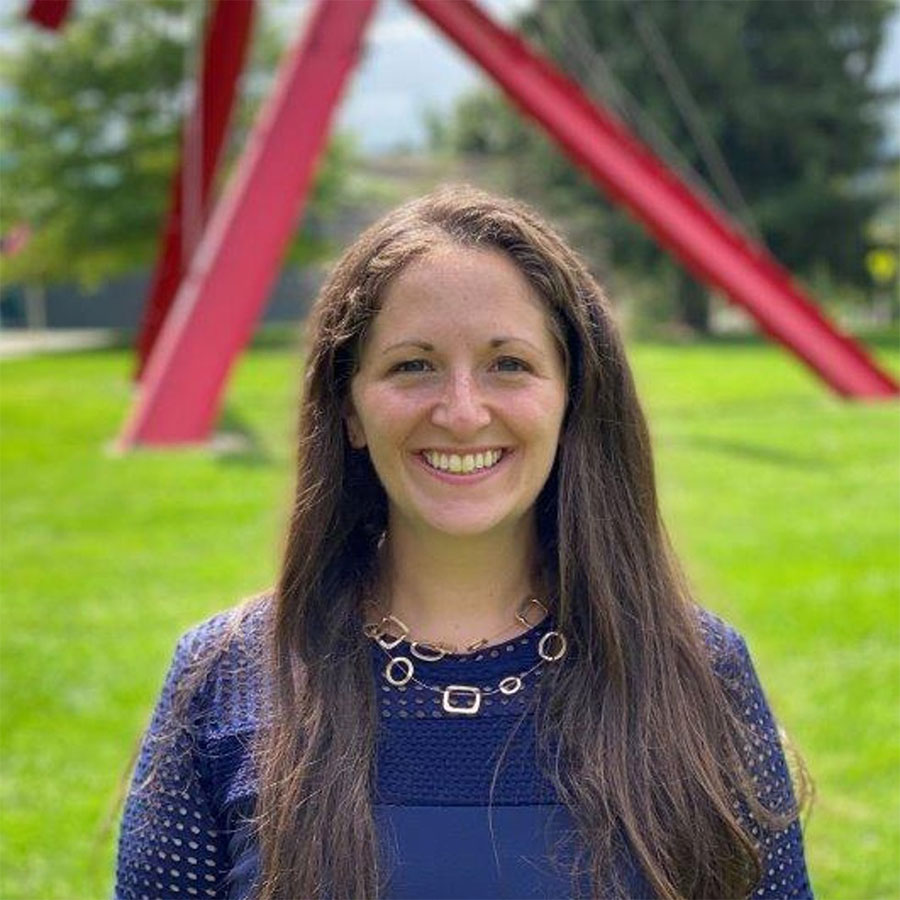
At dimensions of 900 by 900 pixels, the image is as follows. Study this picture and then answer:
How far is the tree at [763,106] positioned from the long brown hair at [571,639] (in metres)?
27.7

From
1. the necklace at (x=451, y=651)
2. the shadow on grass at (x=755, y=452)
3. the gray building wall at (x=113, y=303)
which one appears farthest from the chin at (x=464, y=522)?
the gray building wall at (x=113, y=303)

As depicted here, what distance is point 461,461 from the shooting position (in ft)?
5.55

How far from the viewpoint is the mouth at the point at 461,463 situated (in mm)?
1693

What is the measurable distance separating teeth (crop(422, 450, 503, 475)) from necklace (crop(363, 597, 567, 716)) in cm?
17

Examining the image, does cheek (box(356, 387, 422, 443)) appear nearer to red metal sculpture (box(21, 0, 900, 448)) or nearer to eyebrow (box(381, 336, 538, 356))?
eyebrow (box(381, 336, 538, 356))

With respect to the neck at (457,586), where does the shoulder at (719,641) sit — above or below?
below

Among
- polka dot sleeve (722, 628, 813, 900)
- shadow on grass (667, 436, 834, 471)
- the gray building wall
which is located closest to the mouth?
polka dot sleeve (722, 628, 813, 900)

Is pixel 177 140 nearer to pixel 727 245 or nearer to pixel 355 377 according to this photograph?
pixel 727 245

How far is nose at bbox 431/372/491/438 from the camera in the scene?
5.50ft

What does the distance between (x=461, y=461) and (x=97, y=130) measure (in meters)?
31.0

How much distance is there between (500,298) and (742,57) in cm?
2911

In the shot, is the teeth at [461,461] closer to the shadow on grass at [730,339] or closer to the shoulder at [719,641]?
the shoulder at [719,641]

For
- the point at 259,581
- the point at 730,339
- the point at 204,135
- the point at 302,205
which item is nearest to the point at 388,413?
the point at 259,581

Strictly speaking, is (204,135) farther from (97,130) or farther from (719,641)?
(97,130)
